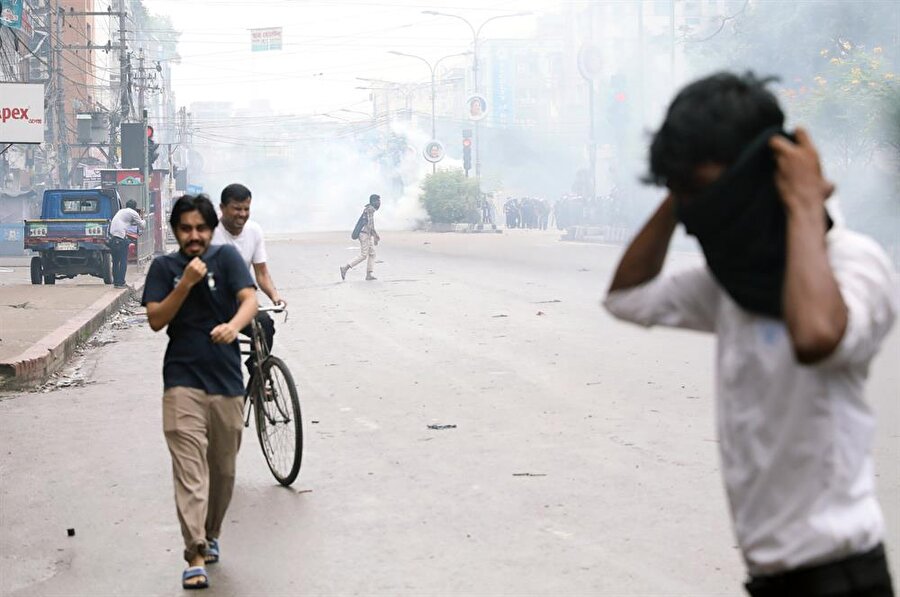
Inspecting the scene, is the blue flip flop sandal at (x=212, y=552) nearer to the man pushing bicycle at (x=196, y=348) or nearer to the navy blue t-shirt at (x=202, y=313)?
the man pushing bicycle at (x=196, y=348)

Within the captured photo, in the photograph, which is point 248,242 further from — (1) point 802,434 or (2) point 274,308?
(1) point 802,434

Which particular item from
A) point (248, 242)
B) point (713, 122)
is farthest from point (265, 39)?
point (713, 122)

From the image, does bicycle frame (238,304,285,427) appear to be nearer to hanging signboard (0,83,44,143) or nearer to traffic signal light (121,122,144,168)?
hanging signboard (0,83,44,143)

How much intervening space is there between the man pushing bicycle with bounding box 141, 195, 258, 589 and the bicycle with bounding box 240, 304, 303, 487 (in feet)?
5.10

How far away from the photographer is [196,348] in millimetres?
5309

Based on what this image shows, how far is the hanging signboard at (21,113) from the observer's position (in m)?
24.8

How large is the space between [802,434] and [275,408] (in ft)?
17.0

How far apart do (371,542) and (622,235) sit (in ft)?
115

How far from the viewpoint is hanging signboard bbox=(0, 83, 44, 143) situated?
2481 cm

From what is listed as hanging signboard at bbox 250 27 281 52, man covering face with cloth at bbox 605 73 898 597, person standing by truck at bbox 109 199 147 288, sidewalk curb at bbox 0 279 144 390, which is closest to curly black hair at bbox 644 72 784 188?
man covering face with cloth at bbox 605 73 898 597

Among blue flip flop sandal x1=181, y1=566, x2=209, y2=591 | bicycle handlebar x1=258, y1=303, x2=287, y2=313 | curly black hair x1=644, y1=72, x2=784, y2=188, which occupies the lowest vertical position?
blue flip flop sandal x1=181, y1=566, x2=209, y2=591

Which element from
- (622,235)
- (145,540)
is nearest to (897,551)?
(145,540)

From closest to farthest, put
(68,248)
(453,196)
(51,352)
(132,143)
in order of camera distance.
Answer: (51,352)
(68,248)
(132,143)
(453,196)

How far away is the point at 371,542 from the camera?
5875mm
